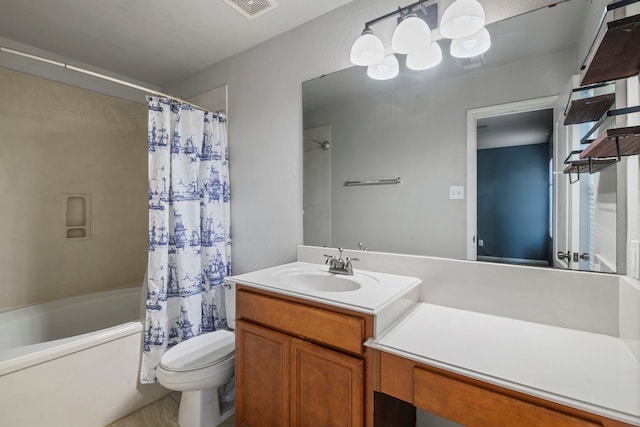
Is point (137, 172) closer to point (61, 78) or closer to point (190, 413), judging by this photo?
point (61, 78)

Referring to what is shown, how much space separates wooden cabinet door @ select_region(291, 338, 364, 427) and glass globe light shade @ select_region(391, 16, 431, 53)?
143 cm

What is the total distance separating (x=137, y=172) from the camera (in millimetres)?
2834

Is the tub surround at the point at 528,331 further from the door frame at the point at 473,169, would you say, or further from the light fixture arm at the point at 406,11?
the light fixture arm at the point at 406,11

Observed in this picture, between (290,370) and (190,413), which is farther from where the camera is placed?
(190,413)

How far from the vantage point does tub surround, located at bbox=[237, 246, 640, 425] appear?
0.76 meters

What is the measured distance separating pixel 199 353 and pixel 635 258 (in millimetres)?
2024

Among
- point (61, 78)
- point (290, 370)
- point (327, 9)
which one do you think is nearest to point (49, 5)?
point (61, 78)

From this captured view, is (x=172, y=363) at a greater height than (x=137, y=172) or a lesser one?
lesser

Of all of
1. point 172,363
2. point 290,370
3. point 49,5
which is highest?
point 49,5

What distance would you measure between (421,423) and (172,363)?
4.51 feet

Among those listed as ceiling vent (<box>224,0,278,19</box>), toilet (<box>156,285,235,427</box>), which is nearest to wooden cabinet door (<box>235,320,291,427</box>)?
toilet (<box>156,285,235,427</box>)

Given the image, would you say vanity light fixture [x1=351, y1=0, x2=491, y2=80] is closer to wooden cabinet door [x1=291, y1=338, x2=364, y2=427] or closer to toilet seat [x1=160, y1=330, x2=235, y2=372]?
wooden cabinet door [x1=291, y1=338, x2=364, y2=427]

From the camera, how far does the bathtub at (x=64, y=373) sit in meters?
1.42

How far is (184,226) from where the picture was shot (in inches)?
75.9
